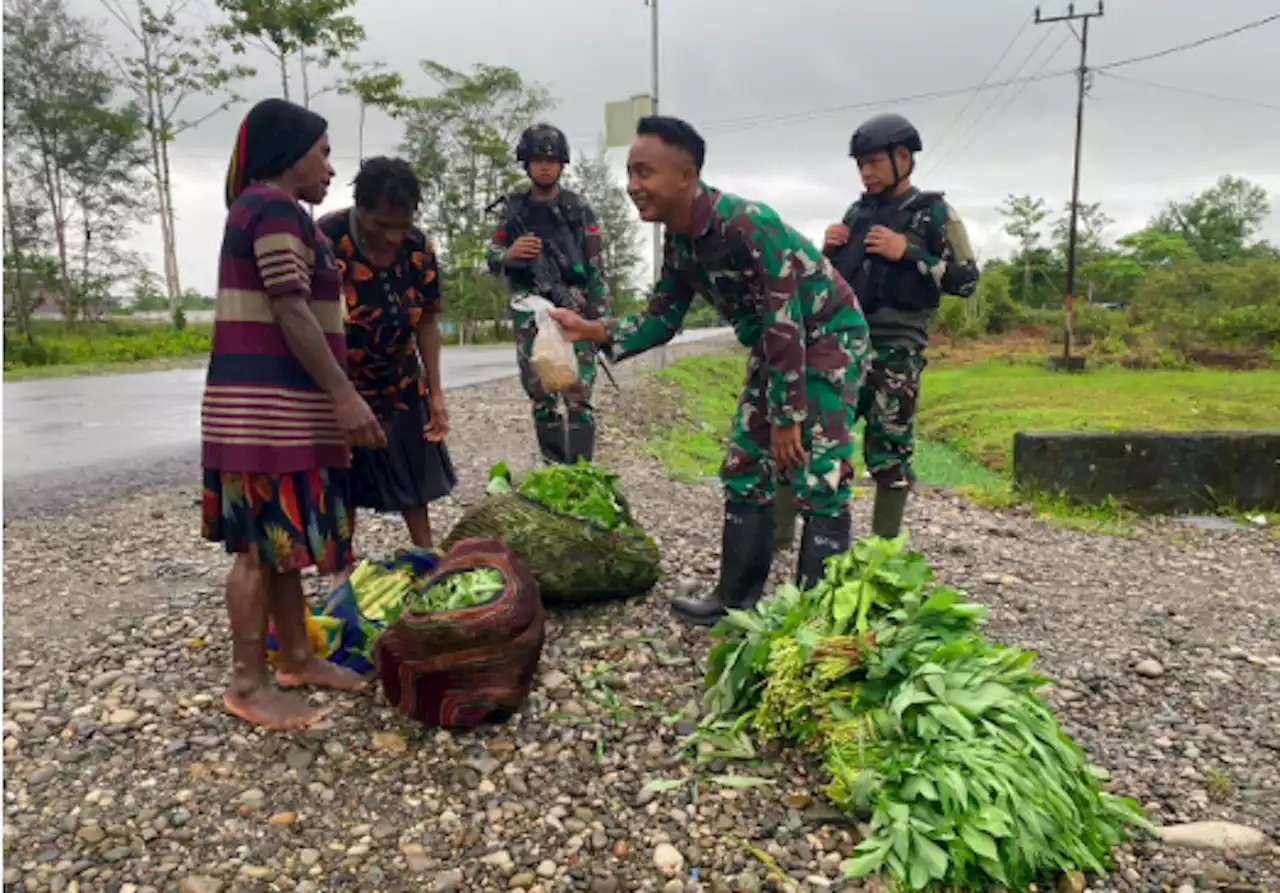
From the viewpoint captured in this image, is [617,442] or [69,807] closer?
[69,807]

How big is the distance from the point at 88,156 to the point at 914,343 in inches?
1044

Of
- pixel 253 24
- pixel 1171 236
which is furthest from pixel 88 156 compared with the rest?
pixel 1171 236

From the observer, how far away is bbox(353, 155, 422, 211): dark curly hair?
3.10 metres

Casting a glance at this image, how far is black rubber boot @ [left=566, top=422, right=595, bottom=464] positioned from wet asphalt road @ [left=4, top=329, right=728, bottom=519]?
3.27 metres

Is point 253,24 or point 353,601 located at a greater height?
point 253,24

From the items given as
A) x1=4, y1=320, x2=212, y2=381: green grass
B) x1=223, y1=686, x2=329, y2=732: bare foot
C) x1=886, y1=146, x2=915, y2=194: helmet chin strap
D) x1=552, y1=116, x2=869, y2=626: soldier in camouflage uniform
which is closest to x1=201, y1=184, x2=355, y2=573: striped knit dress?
x1=223, y1=686, x2=329, y2=732: bare foot

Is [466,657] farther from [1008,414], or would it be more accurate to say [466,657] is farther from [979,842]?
[1008,414]

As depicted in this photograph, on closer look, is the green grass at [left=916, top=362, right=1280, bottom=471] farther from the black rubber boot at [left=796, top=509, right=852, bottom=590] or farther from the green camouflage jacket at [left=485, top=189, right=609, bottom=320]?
the black rubber boot at [left=796, top=509, right=852, bottom=590]

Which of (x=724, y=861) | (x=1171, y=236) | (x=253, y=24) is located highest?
(x=253, y=24)

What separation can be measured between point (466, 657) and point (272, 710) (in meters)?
0.65

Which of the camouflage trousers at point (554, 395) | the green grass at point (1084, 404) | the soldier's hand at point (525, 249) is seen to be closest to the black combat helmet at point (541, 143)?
the soldier's hand at point (525, 249)

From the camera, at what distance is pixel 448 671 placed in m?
2.67

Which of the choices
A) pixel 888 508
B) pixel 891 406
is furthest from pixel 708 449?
pixel 891 406

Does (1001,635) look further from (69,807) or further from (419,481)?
(69,807)
